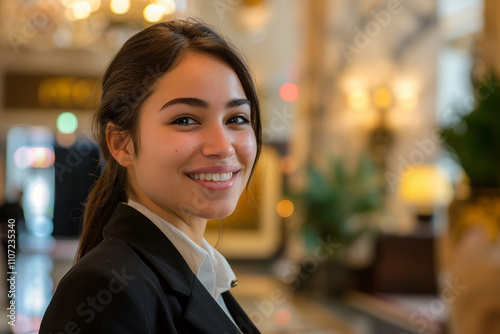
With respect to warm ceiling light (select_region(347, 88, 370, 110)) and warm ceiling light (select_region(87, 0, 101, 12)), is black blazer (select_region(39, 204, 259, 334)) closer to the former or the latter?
warm ceiling light (select_region(87, 0, 101, 12))

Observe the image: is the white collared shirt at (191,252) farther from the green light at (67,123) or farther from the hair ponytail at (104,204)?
the green light at (67,123)

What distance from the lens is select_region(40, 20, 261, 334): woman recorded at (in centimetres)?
86

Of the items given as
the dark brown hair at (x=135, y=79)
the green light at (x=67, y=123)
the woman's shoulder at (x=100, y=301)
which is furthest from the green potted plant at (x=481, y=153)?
the green light at (x=67, y=123)

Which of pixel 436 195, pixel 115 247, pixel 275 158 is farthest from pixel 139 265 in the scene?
pixel 275 158

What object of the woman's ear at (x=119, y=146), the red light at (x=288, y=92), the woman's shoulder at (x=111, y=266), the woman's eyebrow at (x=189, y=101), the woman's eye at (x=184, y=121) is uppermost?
the red light at (x=288, y=92)

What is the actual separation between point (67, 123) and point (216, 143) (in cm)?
1208

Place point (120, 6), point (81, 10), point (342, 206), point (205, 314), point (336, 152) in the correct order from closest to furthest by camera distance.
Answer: point (205, 314)
point (120, 6)
point (81, 10)
point (342, 206)
point (336, 152)

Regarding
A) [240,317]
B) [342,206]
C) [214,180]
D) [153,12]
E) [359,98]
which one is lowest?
[342,206]

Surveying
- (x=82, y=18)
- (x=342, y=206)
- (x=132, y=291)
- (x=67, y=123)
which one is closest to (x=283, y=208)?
(x=342, y=206)

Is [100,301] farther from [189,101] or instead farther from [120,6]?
[120,6]

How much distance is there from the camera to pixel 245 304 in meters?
8.77

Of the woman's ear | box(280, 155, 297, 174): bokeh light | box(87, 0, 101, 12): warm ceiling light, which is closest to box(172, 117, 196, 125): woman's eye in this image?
the woman's ear

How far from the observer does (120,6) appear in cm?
634

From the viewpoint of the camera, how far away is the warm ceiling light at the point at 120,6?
6.30 metres
